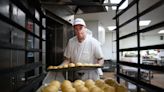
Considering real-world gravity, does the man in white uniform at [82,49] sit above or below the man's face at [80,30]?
below

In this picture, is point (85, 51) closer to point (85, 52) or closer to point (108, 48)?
point (85, 52)

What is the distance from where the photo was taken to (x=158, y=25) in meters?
0.96

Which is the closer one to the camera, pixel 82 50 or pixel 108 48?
pixel 82 50

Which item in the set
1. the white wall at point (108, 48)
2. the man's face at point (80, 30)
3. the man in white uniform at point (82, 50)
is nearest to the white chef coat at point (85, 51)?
the man in white uniform at point (82, 50)

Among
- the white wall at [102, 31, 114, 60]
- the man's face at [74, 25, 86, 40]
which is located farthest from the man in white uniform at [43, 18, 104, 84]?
the white wall at [102, 31, 114, 60]

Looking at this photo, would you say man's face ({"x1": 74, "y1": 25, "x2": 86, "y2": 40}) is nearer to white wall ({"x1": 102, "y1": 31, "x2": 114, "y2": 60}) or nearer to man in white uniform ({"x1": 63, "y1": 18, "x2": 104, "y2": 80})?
man in white uniform ({"x1": 63, "y1": 18, "x2": 104, "y2": 80})

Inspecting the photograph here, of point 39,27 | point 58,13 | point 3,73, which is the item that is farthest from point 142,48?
point 58,13

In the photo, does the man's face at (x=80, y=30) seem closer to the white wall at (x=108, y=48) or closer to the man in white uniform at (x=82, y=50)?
the man in white uniform at (x=82, y=50)

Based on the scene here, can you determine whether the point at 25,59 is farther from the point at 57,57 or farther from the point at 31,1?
the point at 57,57

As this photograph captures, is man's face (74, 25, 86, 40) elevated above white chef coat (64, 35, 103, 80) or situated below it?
above

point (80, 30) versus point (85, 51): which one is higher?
point (80, 30)

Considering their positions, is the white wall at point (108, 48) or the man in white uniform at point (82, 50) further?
the white wall at point (108, 48)

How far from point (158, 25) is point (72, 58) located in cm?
193

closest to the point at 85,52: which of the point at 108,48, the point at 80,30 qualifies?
the point at 80,30
